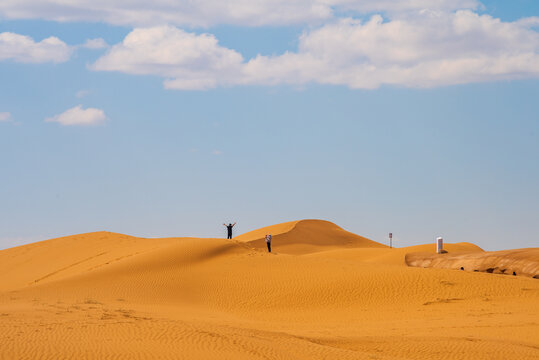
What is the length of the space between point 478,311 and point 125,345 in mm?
14738

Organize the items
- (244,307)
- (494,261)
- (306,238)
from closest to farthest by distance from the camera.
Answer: (244,307)
(494,261)
(306,238)

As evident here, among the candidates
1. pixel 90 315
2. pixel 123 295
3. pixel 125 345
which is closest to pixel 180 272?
pixel 123 295

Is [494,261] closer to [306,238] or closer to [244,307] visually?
[244,307]

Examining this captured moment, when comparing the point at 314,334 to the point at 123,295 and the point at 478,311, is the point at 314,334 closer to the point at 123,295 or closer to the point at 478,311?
the point at 478,311

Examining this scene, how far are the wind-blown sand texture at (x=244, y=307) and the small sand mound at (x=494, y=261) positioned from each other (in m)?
0.73

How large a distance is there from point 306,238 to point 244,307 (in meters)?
35.1

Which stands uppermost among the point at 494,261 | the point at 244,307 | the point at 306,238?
the point at 306,238

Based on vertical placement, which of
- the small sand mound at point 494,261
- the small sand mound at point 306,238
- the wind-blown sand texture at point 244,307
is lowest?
the wind-blown sand texture at point 244,307

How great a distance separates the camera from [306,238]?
62.0m

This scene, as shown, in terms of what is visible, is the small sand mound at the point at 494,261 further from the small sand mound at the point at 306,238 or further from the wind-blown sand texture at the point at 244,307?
the small sand mound at the point at 306,238

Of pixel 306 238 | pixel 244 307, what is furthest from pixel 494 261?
pixel 306 238

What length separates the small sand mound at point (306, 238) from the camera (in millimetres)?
58781

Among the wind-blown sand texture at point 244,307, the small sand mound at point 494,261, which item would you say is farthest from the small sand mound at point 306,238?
the small sand mound at point 494,261

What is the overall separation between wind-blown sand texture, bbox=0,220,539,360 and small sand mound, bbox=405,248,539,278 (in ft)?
2.39
